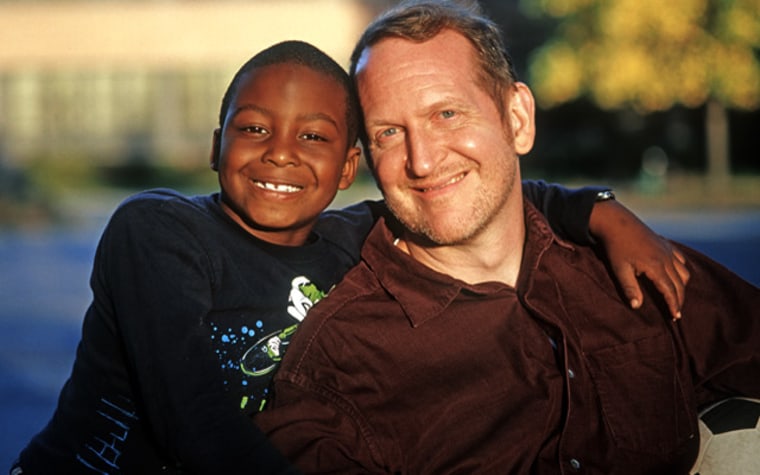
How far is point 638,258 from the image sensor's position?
10.3 ft

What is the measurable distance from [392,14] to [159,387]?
143 cm

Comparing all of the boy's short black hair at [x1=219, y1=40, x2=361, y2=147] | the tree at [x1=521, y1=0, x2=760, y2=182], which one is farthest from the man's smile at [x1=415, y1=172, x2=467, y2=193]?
the tree at [x1=521, y1=0, x2=760, y2=182]

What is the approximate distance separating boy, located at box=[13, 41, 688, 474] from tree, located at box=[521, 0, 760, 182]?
19.6m

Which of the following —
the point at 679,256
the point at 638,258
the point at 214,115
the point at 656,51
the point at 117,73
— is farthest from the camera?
the point at 117,73

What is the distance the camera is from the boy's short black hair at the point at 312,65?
3.48 metres

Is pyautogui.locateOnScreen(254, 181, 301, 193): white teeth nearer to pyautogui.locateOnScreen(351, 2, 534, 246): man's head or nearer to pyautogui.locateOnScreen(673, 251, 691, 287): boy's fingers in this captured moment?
pyautogui.locateOnScreen(351, 2, 534, 246): man's head

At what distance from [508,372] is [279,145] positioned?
3.58 feet

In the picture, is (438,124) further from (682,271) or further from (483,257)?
(682,271)

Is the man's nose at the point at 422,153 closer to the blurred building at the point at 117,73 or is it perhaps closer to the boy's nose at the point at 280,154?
the boy's nose at the point at 280,154

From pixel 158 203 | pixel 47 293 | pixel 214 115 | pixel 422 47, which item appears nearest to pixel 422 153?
pixel 422 47

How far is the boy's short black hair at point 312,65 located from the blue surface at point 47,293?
3141mm

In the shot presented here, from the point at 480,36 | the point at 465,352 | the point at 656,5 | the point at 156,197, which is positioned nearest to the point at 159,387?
the point at 156,197

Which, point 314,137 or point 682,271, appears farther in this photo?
point 314,137

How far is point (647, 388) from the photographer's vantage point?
9.82 ft
